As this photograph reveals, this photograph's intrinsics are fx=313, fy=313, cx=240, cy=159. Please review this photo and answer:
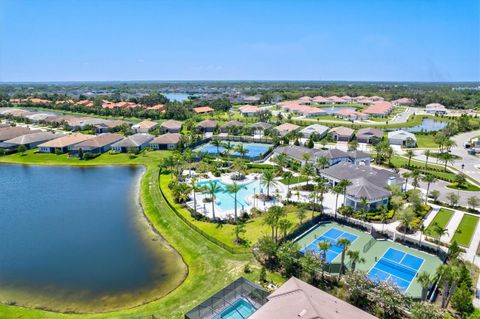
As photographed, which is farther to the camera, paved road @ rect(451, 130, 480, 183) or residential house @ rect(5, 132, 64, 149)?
residential house @ rect(5, 132, 64, 149)

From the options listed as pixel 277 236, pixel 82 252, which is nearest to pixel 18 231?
pixel 82 252

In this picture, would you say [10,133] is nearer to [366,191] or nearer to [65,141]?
[65,141]

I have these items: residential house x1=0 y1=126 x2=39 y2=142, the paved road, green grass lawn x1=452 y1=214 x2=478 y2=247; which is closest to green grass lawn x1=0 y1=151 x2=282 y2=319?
green grass lawn x1=452 y1=214 x2=478 y2=247

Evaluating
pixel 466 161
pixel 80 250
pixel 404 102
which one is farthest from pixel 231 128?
pixel 404 102

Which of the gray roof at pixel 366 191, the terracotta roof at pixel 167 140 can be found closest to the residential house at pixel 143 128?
the terracotta roof at pixel 167 140

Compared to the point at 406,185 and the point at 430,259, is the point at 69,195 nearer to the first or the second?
the point at 430,259

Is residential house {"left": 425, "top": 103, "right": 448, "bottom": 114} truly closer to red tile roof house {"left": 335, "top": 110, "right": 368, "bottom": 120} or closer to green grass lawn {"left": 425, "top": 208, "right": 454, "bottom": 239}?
red tile roof house {"left": 335, "top": 110, "right": 368, "bottom": 120}

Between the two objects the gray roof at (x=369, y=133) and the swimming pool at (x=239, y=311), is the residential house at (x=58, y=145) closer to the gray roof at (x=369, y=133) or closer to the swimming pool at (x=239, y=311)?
the swimming pool at (x=239, y=311)
